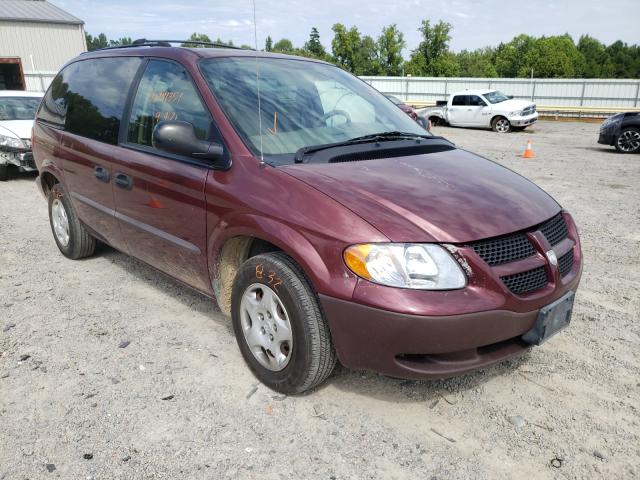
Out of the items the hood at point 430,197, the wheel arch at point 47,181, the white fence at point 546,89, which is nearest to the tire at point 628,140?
the hood at point 430,197

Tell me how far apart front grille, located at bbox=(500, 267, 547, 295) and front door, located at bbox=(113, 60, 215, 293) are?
1.68m

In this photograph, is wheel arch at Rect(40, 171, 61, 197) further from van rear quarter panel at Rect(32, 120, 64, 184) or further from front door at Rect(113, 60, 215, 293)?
front door at Rect(113, 60, 215, 293)

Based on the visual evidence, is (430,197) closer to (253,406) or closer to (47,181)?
(253,406)

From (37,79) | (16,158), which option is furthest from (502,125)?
(37,79)

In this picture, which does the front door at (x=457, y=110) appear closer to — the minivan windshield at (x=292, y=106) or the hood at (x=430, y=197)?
the minivan windshield at (x=292, y=106)

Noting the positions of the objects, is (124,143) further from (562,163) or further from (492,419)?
(562,163)

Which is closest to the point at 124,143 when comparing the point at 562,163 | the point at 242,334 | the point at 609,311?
the point at 242,334

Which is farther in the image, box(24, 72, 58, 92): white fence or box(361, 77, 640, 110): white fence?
box(24, 72, 58, 92): white fence

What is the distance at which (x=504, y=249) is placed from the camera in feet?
7.89

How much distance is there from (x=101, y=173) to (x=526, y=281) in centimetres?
302

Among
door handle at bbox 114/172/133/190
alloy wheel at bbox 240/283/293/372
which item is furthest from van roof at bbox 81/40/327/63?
alloy wheel at bbox 240/283/293/372

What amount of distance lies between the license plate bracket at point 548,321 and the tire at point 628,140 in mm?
12443

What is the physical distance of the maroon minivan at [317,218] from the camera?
7.48ft

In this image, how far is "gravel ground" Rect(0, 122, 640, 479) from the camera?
7.59 ft
